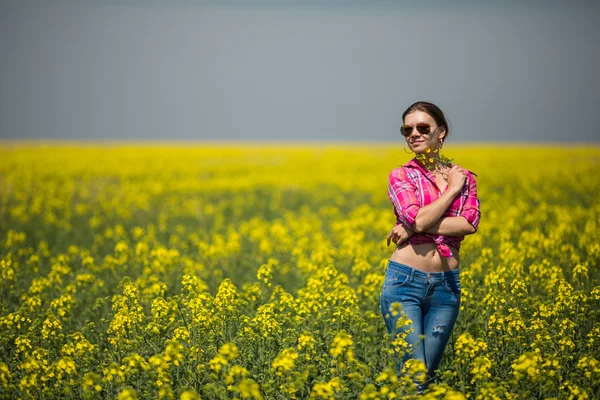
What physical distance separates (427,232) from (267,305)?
6.17ft

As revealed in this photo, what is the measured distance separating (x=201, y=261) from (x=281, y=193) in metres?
11.3

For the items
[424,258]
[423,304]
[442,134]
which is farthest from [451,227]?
[442,134]

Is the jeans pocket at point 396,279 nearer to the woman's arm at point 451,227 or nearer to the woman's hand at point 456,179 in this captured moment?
the woman's arm at point 451,227

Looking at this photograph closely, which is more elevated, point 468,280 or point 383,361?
point 468,280

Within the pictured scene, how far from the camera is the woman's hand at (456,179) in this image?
4.14 m

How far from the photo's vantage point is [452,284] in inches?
169

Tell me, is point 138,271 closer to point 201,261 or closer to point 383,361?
point 201,261

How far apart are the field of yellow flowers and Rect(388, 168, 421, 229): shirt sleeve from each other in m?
0.92

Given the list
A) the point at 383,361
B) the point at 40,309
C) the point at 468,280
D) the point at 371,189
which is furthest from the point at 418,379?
the point at 371,189

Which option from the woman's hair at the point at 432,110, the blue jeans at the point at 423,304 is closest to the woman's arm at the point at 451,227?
the blue jeans at the point at 423,304

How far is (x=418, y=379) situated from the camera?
420cm

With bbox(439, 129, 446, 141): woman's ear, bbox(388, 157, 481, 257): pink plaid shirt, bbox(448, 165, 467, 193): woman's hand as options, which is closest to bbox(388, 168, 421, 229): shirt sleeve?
bbox(388, 157, 481, 257): pink plaid shirt

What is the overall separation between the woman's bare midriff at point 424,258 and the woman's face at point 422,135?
0.67m

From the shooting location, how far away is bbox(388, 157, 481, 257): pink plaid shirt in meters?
4.24
